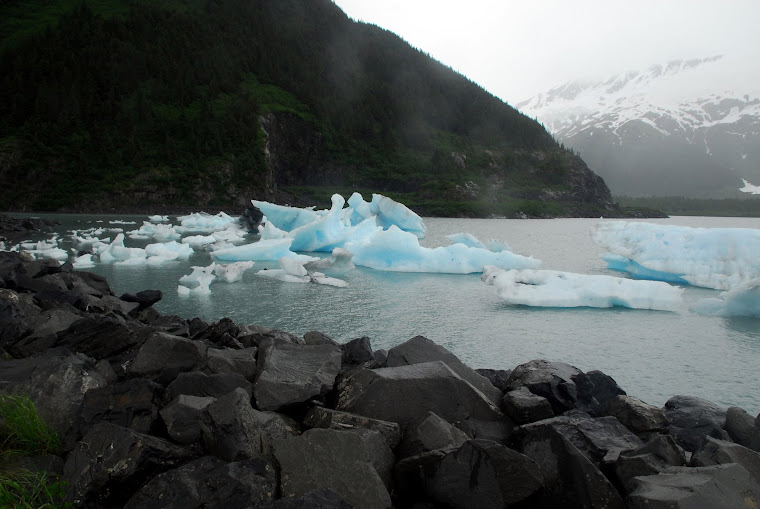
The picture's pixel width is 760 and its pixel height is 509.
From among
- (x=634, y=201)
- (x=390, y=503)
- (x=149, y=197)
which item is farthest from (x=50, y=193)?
(x=634, y=201)

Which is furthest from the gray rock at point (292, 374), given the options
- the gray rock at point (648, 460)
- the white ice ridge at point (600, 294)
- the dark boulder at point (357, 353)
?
the white ice ridge at point (600, 294)

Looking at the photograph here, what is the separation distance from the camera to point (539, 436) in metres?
2.89

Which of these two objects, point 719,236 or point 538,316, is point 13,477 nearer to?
point 538,316

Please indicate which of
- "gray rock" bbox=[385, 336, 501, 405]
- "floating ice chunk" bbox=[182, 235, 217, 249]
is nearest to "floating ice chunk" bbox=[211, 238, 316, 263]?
"floating ice chunk" bbox=[182, 235, 217, 249]

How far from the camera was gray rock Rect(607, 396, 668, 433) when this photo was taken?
3.71 m

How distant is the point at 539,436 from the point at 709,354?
6048 mm

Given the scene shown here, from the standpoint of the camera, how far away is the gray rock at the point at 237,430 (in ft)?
8.73

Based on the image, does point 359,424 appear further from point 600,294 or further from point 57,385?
point 600,294

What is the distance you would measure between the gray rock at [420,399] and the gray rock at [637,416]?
1.02 meters

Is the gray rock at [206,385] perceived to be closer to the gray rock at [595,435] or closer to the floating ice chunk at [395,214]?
the gray rock at [595,435]

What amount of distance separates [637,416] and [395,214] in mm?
21970

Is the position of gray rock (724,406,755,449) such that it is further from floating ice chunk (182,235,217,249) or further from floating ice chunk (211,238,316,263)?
floating ice chunk (182,235,217,249)

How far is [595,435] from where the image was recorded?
3154mm

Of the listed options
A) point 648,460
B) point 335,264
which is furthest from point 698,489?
point 335,264
